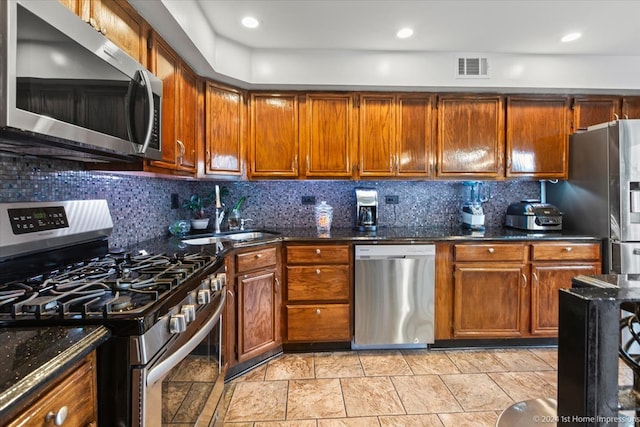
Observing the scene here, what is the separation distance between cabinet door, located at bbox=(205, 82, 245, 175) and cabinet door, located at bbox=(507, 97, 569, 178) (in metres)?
2.35

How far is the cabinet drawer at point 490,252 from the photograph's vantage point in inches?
107

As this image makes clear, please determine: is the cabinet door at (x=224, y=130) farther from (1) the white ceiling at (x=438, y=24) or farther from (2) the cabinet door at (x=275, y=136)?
(1) the white ceiling at (x=438, y=24)

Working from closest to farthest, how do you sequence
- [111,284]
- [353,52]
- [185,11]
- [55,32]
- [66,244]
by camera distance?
1. [55,32]
2. [111,284]
3. [66,244]
4. [185,11]
5. [353,52]

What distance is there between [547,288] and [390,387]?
1.54m

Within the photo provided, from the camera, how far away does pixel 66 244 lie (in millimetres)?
1520

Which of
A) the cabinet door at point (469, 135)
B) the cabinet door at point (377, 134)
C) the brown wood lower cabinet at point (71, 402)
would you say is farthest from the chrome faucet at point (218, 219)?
the brown wood lower cabinet at point (71, 402)

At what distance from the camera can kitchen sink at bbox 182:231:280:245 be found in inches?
103

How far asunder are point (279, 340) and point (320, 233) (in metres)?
0.90

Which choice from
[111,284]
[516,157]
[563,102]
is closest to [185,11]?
[111,284]

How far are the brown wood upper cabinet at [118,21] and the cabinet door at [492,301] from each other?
257 centimetres

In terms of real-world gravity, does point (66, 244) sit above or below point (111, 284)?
above

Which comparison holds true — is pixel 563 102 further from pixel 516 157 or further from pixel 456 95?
pixel 456 95

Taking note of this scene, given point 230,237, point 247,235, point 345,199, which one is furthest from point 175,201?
point 345,199

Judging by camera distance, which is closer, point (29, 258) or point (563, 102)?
point (29, 258)
